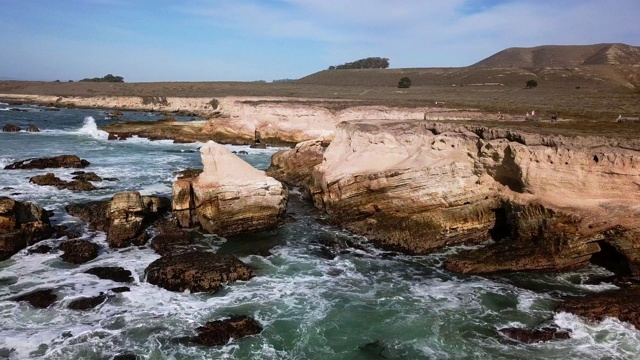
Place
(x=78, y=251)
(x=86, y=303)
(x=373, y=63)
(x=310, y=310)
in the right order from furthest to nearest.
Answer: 1. (x=373, y=63)
2. (x=78, y=251)
3. (x=310, y=310)
4. (x=86, y=303)

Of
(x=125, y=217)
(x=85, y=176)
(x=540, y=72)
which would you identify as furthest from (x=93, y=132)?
(x=540, y=72)

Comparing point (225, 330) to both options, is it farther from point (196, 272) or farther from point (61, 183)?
point (61, 183)

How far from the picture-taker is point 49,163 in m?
29.3

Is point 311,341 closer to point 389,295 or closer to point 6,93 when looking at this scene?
point 389,295

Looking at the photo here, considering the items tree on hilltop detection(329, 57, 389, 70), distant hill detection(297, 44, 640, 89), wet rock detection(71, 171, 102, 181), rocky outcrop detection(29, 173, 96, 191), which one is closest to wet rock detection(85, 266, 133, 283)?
rocky outcrop detection(29, 173, 96, 191)

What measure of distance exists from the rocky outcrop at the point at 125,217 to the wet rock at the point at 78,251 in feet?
2.82

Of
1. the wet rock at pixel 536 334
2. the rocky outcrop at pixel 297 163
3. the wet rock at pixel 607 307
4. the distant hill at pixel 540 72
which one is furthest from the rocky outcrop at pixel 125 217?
the distant hill at pixel 540 72

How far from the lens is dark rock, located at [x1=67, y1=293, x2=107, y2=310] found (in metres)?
12.4

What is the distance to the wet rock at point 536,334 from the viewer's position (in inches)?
444

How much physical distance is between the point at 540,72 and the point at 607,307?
87.2 meters

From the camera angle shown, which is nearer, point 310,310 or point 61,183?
point 310,310

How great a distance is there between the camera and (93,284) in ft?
45.5

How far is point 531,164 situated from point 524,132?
127 centimetres

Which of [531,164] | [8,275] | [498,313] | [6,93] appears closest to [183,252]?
[8,275]
